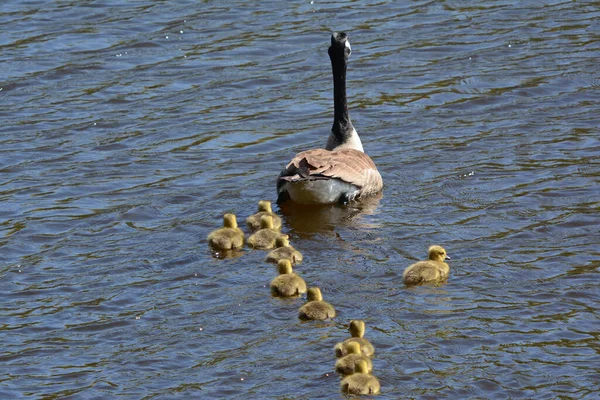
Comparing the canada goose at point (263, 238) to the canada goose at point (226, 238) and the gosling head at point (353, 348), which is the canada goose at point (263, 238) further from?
the gosling head at point (353, 348)

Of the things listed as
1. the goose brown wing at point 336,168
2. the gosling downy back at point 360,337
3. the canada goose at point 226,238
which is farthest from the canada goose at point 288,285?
the goose brown wing at point 336,168

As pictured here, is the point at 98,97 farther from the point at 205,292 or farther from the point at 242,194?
the point at 205,292

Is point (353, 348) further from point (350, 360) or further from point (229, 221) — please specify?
point (229, 221)

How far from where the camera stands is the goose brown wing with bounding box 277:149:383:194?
12570 millimetres

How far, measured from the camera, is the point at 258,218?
40.0 ft

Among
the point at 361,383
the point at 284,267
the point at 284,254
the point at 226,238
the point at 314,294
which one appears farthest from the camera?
the point at 226,238

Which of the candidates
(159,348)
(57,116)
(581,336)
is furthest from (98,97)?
(581,336)

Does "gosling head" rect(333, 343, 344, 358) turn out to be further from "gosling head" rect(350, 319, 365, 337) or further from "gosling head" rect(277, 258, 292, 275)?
"gosling head" rect(277, 258, 292, 275)

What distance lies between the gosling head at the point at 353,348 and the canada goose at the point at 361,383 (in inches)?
9.1

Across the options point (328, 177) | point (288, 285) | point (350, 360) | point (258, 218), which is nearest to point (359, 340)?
point (350, 360)

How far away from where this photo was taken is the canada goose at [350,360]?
8570mm

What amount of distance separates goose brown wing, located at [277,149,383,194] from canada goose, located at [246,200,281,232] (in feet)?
1.17

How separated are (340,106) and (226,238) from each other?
11.0ft

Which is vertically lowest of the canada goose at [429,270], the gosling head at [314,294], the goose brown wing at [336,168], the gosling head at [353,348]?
the canada goose at [429,270]
